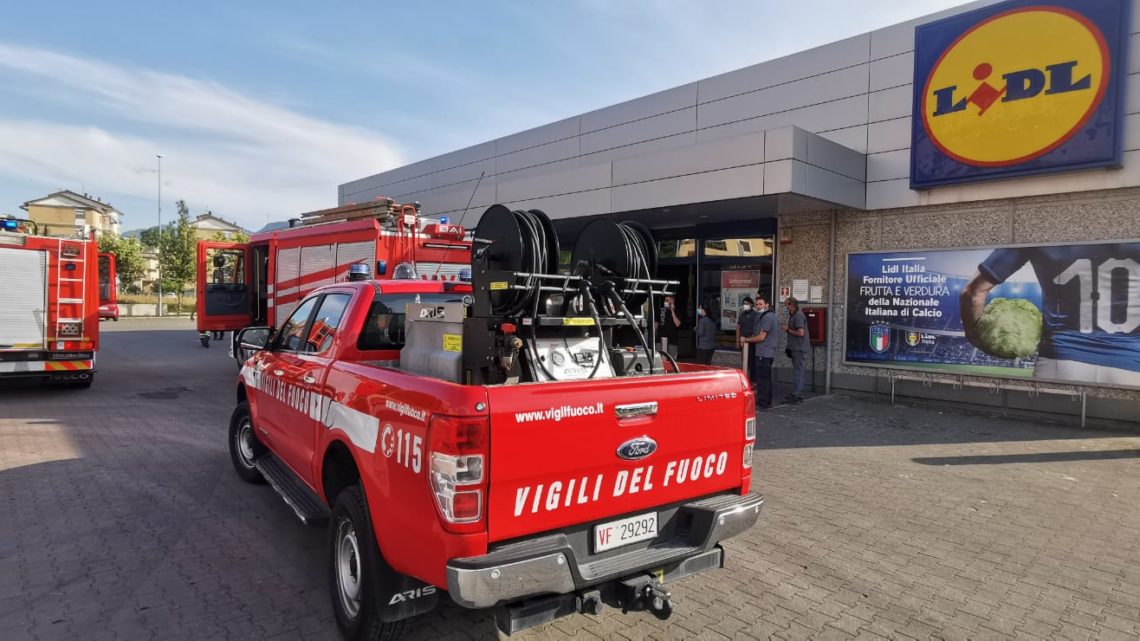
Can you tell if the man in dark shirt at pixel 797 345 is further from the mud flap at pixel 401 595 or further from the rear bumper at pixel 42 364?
the rear bumper at pixel 42 364

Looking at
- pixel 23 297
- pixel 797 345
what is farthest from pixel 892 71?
pixel 23 297

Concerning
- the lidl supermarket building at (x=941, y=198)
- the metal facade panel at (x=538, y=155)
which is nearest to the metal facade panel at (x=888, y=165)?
the lidl supermarket building at (x=941, y=198)

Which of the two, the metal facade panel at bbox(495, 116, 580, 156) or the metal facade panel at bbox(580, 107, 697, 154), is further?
the metal facade panel at bbox(495, 116, 580, 156)

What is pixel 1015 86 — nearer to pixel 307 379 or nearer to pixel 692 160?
pixel 692 160

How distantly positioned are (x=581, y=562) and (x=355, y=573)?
1217mm

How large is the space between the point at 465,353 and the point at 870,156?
32.8ft

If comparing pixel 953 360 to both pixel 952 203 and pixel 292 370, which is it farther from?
pixel 292 370

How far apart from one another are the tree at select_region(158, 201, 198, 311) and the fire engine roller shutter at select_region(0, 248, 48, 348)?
116ft

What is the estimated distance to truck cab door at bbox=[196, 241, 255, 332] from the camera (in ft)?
39.3

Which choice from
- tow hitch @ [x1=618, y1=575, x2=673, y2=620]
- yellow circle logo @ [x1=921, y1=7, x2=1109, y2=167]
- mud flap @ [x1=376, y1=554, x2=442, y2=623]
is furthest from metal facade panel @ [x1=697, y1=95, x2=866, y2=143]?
mud flap @ [x1=376, y1=554, x2=442, y2=623]

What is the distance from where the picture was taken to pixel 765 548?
445 centimetres

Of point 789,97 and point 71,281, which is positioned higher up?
point 789,97

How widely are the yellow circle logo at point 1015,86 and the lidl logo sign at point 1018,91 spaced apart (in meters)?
0.01

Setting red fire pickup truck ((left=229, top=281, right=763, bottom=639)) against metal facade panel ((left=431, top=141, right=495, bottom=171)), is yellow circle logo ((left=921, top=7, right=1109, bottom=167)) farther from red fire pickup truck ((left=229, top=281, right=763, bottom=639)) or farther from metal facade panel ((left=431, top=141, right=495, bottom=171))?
metal facade panel ((left=431, top=141, right=495, bottom=171))
